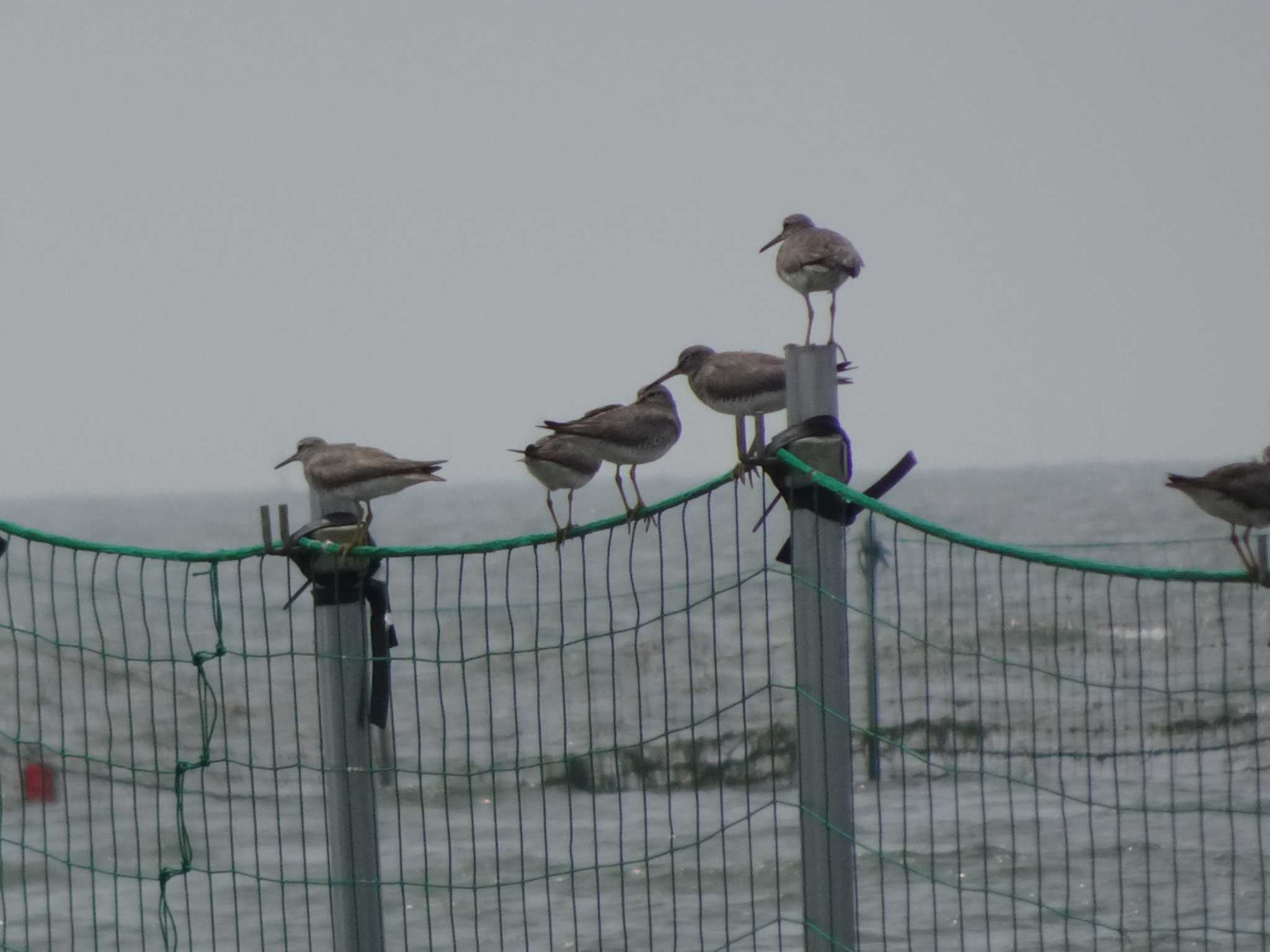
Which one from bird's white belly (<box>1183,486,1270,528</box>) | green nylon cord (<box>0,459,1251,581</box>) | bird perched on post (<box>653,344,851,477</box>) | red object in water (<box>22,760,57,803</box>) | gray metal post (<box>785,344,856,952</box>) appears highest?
bird perched on post (<box>653,344,851,477</box>)

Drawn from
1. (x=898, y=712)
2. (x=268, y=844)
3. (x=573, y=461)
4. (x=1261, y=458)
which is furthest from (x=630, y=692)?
(x=573, y=461)

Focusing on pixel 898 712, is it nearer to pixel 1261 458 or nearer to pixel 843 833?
pixel 1261 458

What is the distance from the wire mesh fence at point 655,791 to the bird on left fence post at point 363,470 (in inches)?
15.7

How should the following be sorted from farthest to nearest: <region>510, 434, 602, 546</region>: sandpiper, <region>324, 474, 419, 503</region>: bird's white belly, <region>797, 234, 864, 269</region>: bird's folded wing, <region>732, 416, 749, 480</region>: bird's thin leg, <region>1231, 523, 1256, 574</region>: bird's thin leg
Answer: <region>797, 234, 864, 269</region>: bird's folded wing → <region>510, 434, 602, 546</region>: sandpiper → <region>1231, 523, 1256, 574</region>: bird's thin leg → <region>324, 474, 419, 503</region>: bird's white belly → <region>732, 416, 749, 480</region>: bird's thin leg

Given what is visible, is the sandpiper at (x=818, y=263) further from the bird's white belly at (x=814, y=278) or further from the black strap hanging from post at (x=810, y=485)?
the black strap hanging from post at (x=810, y=485)

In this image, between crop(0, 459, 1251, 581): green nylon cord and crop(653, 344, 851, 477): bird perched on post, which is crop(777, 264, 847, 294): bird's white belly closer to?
crop(653, 344, 851, 477): bird perched on post

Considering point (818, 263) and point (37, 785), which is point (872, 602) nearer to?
point (818, 263)

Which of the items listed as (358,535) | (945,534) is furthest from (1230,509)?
(358,535)

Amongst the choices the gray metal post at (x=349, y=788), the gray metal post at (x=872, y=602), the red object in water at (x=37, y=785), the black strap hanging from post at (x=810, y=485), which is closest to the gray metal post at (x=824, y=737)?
the black strap hanging from post at (x=810, y=485)

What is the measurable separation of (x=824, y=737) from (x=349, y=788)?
1135 millimetres

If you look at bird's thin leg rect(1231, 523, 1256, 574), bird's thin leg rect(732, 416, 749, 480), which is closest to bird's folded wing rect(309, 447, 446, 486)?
bird's thin leg rect(732, 416, 749, 480)

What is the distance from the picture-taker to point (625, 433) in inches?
211

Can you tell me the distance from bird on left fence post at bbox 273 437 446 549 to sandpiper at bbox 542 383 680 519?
463 mm

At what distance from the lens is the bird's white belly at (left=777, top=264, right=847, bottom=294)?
6277 millimetres
